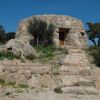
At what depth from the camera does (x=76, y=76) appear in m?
16.3

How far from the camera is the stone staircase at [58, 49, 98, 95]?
44.4ft

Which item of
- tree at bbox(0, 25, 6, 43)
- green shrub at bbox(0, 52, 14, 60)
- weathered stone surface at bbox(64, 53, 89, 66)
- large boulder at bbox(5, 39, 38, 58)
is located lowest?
weathered stone surface at bbox(64, 53, 89, 66)

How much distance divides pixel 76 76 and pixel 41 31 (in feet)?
37.4

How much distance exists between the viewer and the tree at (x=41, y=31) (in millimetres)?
27156

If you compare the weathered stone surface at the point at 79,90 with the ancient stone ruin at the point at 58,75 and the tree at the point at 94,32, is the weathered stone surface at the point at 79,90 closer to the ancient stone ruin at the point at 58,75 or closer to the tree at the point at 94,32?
the ancient stone ruin at the point at 58,75

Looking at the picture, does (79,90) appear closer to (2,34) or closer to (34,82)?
(34,82)

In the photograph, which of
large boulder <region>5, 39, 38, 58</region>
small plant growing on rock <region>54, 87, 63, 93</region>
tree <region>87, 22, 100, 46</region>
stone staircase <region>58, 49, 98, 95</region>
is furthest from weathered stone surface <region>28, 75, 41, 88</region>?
tree <region>87, 22, 100, 46</region>

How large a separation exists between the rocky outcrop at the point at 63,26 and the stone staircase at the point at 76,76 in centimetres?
686

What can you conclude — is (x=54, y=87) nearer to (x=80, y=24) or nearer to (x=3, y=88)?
(x=3, y=88)

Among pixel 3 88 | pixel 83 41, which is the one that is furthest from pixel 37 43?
pixel 3 88

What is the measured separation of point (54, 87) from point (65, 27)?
13744mm

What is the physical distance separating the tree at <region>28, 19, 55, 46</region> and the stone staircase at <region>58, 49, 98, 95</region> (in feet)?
21.9

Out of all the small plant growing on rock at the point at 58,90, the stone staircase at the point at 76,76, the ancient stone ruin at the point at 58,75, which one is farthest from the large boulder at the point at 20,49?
the small plant growing on rock at the point at 58,90

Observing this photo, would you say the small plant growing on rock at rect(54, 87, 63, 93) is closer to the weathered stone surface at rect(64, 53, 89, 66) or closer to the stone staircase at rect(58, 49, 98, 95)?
the stone staircase at rect(58, 49, 98, 95)
